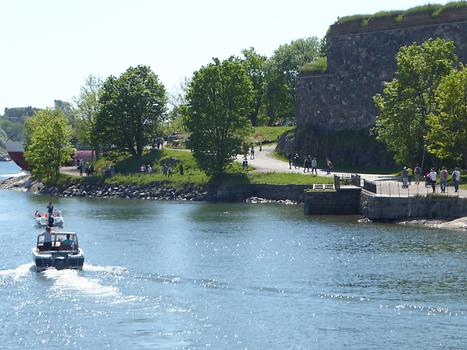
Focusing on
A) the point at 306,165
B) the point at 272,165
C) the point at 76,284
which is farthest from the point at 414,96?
the point at 76,284

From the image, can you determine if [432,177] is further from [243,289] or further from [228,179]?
[228,179]

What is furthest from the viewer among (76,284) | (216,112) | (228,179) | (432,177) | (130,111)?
(130,111)

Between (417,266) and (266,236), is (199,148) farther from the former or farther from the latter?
(417,266)

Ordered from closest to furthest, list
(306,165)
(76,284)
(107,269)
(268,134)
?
(76,284)
(107,269)
(306,165)
(268,134)

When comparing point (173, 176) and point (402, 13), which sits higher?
point (402, 13)

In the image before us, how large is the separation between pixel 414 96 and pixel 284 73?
5980 centimetres

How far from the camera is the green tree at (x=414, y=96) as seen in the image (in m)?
91.8

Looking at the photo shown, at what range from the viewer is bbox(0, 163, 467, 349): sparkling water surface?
4184cm

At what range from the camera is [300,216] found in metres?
85.9

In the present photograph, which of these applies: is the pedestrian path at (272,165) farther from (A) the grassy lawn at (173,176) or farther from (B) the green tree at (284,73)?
(B) the green tree at (284,73)

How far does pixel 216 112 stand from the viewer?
110 m

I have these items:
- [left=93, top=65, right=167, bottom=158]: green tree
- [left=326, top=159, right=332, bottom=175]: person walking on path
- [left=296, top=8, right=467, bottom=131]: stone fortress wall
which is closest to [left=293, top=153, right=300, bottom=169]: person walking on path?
[left=296, top=8, right=467, bottom=131]: stone fortress wall

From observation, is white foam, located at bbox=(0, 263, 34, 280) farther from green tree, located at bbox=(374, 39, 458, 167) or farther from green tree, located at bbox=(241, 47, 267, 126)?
green tree, located at bbox=(241, 47, 267, 126)

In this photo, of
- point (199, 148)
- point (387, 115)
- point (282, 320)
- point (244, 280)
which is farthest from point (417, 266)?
point (199, 148)
